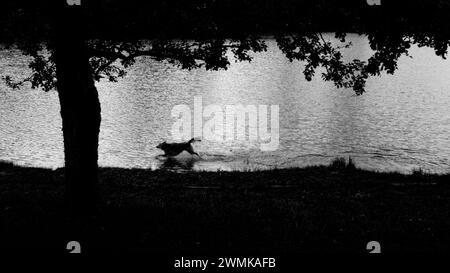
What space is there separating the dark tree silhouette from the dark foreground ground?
1.09 metres

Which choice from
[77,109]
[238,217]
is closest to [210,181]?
[238,217]

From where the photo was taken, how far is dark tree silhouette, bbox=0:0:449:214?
328 inches

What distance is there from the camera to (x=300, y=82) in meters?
56.5

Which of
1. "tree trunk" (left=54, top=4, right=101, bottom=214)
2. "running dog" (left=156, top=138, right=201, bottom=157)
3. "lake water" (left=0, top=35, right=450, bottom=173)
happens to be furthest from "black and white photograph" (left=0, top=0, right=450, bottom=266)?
"lake water" (left=0, top=35, right=450, bottom=173)

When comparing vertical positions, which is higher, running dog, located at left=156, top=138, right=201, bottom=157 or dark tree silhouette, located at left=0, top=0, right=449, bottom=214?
dark tree silhouette, located at left=0, top=0, right=449, bottom=214

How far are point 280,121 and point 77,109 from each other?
91.6 ft

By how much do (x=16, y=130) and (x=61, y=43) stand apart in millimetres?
25613

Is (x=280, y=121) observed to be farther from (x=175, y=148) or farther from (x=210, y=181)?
(x=210, y=181)

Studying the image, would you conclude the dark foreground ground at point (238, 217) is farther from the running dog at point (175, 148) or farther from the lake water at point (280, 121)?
the running dog at point (175, 148)

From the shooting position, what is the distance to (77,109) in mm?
8453

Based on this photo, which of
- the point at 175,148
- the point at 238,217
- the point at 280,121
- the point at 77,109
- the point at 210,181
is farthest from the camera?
the point at 280,121

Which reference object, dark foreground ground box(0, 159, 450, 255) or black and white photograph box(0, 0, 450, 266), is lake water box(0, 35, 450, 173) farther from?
dark foreground ground box(0, 159, 450, 255)

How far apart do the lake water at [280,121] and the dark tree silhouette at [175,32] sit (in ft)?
37.0

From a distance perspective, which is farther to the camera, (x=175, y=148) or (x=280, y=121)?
(x=280, y=121)
